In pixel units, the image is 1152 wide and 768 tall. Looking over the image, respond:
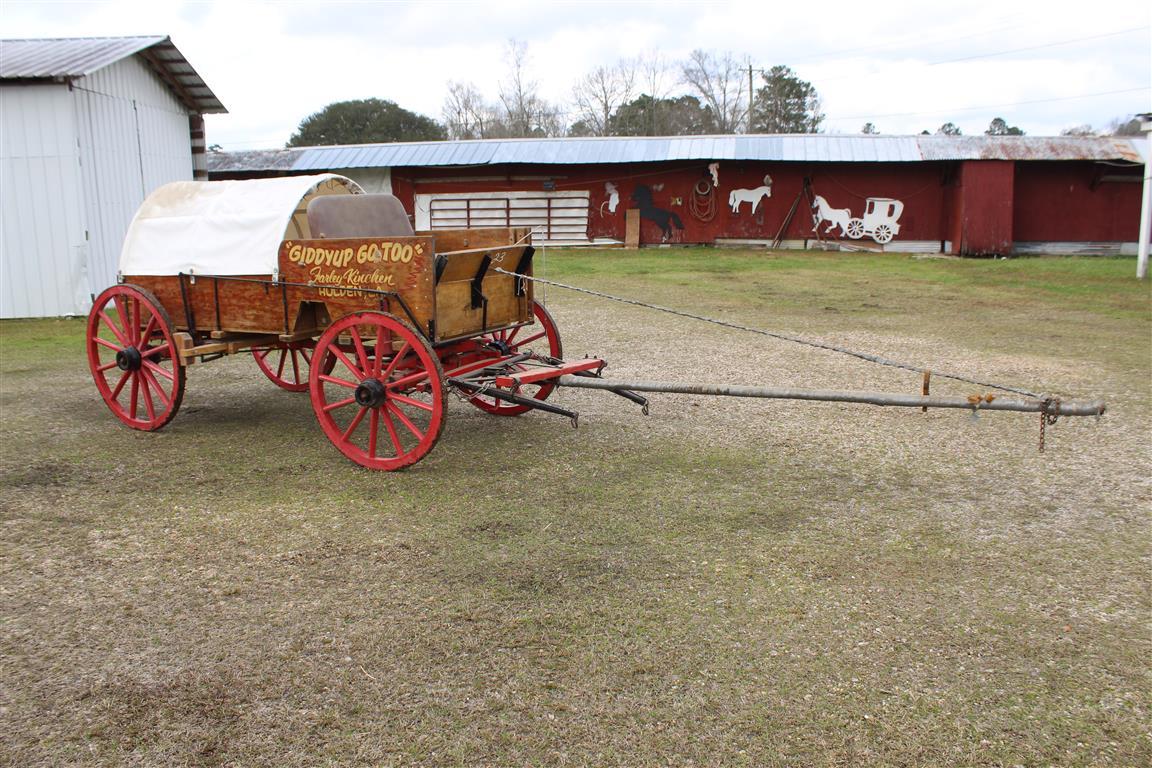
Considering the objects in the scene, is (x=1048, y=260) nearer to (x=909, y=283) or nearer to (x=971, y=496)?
(x=909, y=283)

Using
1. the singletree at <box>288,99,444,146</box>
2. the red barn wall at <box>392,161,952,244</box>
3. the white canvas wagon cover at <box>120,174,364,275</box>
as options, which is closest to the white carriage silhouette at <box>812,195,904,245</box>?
the red barn wall at <box>392,161,952,244</box>

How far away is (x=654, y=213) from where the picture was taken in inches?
980

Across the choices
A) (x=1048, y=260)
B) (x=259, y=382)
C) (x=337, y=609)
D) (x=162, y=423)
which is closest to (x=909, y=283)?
(x=1048, y=260)

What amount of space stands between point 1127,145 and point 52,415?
78.2 ft

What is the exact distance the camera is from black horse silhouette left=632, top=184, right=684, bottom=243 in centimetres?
2481

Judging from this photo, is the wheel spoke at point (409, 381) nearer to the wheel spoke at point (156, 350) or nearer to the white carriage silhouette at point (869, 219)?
the wheel spoke at point (156, 350)

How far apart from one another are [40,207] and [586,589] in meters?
12.0

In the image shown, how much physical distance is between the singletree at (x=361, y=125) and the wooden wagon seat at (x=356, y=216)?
132ft

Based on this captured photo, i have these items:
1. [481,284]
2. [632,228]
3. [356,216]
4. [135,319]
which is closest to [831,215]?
[632,228]

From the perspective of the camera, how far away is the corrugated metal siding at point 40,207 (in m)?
12.6

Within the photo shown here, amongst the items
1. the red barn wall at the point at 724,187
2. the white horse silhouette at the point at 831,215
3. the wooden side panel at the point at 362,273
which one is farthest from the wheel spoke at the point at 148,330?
the white horse silhouette at the point at 831,215

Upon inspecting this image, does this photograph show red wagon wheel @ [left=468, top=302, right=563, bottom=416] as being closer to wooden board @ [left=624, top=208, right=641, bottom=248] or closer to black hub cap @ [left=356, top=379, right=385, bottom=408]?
black hub cap @ [left=356, top=379, right=385, bottom=408]

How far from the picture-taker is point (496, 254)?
619 centimetres

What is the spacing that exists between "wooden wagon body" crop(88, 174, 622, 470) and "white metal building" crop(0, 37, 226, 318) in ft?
22.9
